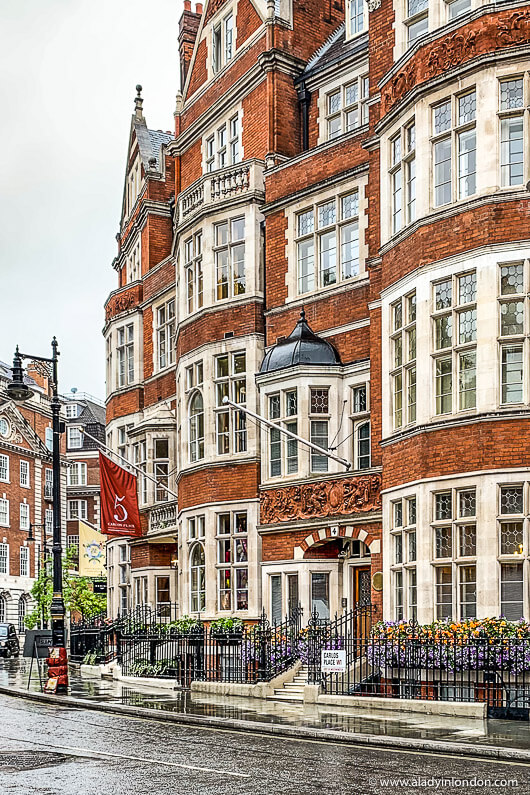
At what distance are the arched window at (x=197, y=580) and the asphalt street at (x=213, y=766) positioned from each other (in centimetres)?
1174

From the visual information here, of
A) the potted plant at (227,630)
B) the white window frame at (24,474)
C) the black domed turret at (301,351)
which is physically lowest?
the potted plant at (227,630)

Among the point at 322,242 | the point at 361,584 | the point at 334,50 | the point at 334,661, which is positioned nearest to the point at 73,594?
the point at 361,584

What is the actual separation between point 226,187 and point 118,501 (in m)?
8.91

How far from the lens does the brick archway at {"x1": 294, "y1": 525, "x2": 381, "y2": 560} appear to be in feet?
77.3

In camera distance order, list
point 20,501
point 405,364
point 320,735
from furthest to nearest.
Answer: point 20,501, point 405,364, point 320,735

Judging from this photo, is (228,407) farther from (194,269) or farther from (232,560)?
(194,269)

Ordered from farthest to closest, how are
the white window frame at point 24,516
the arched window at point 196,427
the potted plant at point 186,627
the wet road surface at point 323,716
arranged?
the white window frame at point 24,516 < the arched window at point 196,427 < the potted plant at point 186,627 < the wet road surface at point 323,716

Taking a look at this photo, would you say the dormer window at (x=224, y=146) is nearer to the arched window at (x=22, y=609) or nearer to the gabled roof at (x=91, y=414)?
the arched window at (x=22, y=609)

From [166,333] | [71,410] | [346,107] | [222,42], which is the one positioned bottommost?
[166,333]

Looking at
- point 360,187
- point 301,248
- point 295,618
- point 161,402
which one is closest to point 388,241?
point 360,187

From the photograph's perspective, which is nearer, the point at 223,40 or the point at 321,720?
the point at 321,720

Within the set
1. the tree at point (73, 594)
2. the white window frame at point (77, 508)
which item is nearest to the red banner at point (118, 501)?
the tree at point (73, 594)

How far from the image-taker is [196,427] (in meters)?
30.1

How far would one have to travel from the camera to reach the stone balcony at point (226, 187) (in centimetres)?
2898
